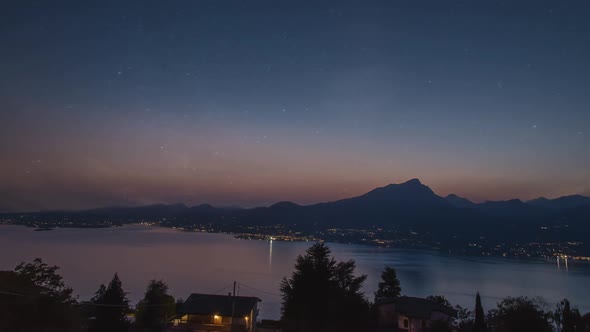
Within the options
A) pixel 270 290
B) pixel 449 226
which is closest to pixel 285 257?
pixel 270 290

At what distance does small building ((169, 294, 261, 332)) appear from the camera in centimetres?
2150

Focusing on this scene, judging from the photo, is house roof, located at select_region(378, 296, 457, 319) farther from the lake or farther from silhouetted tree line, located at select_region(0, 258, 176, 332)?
the lake

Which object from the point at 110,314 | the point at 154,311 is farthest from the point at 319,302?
the point at 110,314

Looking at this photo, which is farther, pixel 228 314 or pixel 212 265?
pixel 212 265

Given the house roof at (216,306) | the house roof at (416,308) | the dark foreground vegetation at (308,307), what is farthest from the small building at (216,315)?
the house roof at (416,308)

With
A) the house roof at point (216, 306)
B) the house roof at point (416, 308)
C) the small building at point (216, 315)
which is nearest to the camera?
the small building at point (216, 315)

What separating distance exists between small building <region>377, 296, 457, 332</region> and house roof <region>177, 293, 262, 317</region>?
776 centimetres

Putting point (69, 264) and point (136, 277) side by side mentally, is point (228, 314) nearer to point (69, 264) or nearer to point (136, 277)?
point (136, 277)

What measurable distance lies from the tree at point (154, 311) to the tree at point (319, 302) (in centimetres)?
740

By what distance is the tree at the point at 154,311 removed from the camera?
23.3 meters

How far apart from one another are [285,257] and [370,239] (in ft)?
281

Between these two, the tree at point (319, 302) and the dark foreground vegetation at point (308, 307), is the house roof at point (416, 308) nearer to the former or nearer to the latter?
the dark foreground vegetation at point (308, 307)

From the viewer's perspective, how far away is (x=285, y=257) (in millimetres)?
99938

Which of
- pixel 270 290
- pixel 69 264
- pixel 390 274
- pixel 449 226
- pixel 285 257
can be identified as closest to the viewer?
pixel 390 274
